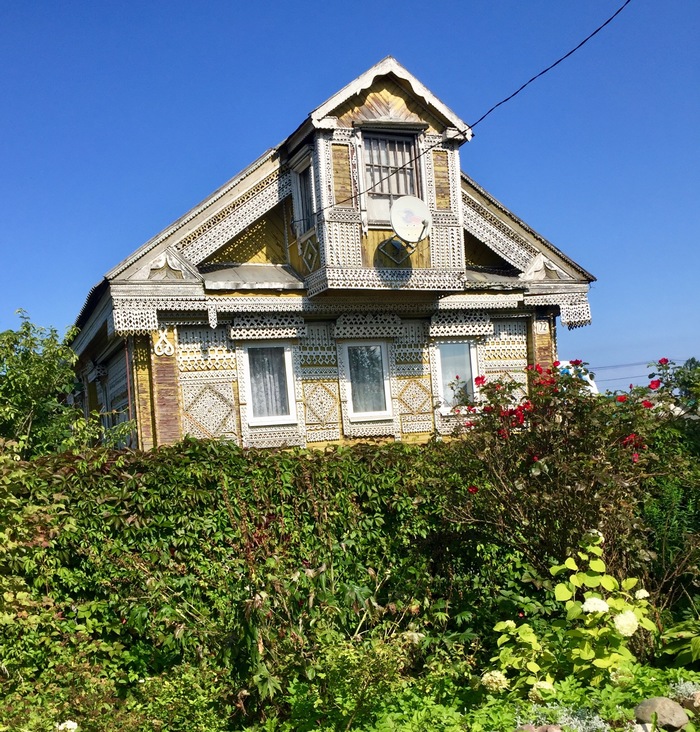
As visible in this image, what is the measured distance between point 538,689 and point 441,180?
1262 centimetres

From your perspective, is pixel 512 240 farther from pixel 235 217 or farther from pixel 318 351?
pixel 235 217

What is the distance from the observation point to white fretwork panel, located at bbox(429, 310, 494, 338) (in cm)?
1814

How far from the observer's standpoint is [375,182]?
16.8 metres

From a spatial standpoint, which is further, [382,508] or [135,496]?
[382,508]

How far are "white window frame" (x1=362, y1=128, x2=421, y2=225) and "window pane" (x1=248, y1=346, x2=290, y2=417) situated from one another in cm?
323

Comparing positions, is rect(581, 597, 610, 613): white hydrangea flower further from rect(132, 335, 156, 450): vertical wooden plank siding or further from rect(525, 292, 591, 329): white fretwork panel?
rect(525, 292, 591, 329): white fretwork panel

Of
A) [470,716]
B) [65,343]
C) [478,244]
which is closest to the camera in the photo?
[470,716]

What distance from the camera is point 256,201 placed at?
1672 centimetres

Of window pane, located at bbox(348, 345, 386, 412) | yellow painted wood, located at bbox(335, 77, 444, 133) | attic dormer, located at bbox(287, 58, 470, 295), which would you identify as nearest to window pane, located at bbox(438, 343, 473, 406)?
window pane, located at bbox(348, 345, 386, 412)

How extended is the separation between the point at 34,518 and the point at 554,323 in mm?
14162

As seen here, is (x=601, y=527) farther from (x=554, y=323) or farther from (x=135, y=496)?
(x=554, y=323)

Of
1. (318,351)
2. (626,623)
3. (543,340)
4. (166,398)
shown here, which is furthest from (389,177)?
(626,623)

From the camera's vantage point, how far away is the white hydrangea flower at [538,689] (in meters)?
6.16

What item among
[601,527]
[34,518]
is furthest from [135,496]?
[601,527]
